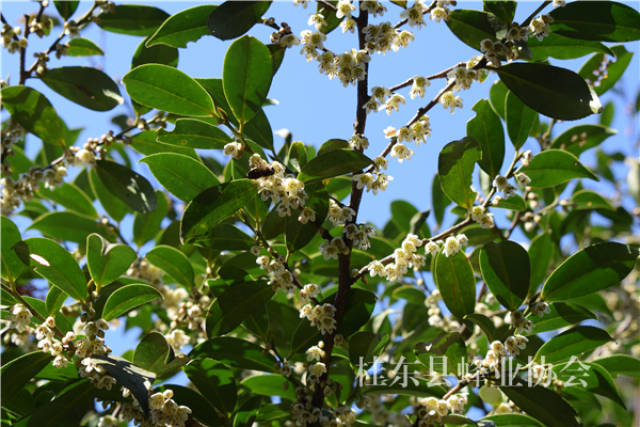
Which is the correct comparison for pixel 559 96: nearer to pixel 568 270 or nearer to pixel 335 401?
pixel 568 270

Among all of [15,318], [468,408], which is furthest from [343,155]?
[468,408]

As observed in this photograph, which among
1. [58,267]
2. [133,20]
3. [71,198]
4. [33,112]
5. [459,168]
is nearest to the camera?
[58,267]

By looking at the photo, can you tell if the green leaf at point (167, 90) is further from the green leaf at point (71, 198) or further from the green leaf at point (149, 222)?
the green leaf at point (71, 198)

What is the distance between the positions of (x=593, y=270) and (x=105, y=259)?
150 cm

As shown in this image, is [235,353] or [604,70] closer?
[235,353]

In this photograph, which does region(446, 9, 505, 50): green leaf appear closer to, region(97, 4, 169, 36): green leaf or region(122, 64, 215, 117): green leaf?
region(122, 64, 215, 117): green leaf

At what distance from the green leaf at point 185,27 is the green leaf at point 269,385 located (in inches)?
44.1

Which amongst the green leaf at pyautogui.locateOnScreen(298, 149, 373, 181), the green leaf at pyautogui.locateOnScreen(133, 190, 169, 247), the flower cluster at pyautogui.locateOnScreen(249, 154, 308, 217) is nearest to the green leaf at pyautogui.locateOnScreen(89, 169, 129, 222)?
the green leaf at pyautogui.locateOnScreen(133, 190, 169, 247)

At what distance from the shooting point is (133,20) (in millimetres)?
2545

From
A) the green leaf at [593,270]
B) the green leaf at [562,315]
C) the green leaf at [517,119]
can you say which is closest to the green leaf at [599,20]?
the green leaf at [517,119]

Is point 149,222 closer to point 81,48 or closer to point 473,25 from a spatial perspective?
point 81,48

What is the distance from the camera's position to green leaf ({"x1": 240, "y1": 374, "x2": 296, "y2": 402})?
2.10 meters

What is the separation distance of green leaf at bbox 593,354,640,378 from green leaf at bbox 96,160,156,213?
171 centimetres

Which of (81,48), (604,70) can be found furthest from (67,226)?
(604,70)
